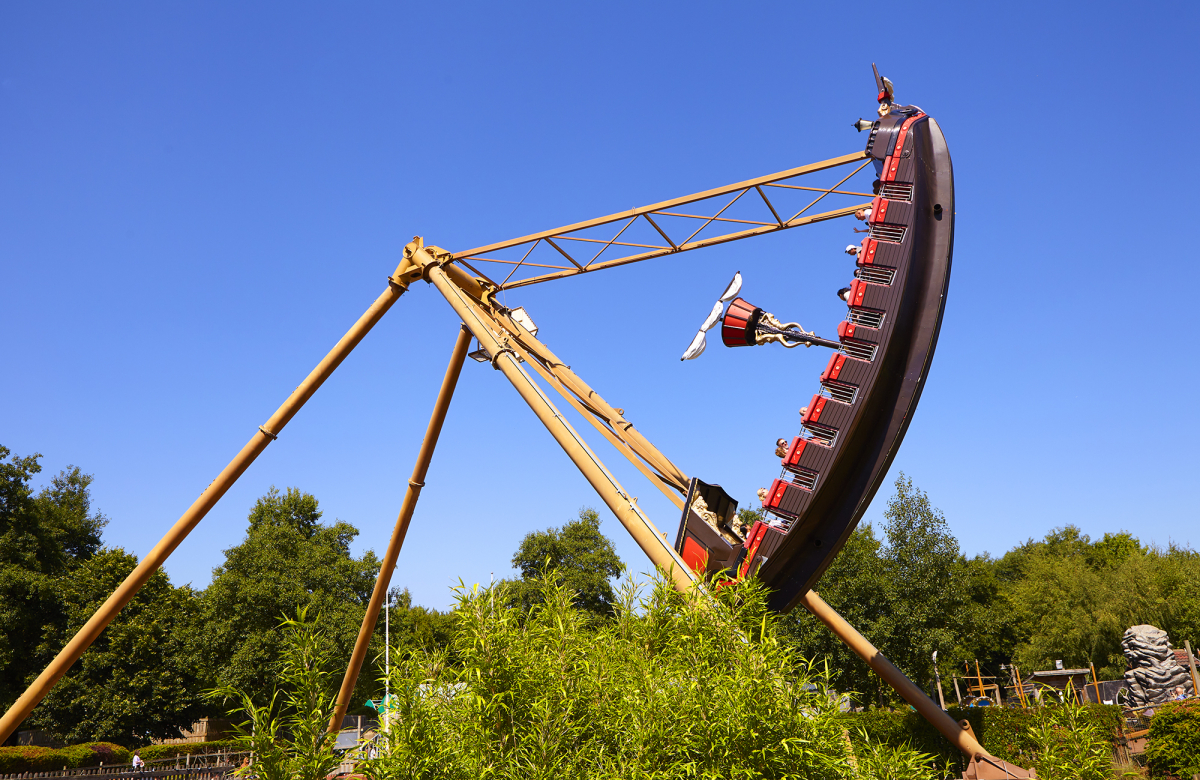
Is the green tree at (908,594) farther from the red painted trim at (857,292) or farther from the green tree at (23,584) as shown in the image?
the green tree at (23,584)

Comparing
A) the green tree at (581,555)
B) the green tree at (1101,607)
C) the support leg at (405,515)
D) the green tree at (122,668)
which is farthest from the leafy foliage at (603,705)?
the green tree at (581,555)

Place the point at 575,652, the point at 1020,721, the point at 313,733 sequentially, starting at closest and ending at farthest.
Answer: the point at 313,733
the point at 575,652
the point at 1020,721

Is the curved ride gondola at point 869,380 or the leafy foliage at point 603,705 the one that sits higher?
→ the curved ride gondola at point 869,380

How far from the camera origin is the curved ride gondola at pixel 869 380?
32.1 feet

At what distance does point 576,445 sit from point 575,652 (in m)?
4.02

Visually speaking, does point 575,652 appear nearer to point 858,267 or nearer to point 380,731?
point 380,731

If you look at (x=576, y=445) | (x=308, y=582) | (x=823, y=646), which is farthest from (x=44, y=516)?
(x=576, y=445)

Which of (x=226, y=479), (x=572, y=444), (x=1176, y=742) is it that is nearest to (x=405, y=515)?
(x=226, y=479)

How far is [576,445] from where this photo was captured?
11336mm

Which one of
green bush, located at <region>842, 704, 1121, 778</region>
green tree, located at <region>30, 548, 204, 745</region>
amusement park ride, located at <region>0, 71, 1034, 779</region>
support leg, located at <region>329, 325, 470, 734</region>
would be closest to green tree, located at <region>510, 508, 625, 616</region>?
green tree, located at <region>30, 548, 204, 745</region>

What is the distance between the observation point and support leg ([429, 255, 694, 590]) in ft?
32.6

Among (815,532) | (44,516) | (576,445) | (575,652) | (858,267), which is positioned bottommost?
(575,652)

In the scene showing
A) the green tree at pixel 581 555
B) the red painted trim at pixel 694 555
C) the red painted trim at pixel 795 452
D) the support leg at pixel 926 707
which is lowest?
the support leg at pixel 926 707

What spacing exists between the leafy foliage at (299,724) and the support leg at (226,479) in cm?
925
